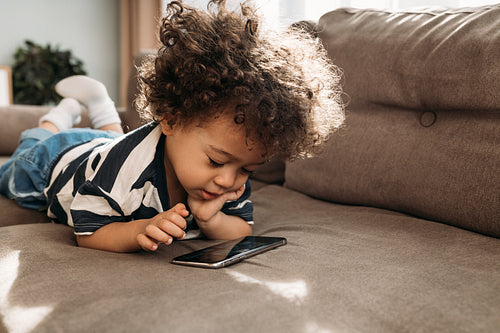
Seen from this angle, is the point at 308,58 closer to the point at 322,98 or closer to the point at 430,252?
the point at 322,98

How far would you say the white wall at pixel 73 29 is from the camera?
3918mm

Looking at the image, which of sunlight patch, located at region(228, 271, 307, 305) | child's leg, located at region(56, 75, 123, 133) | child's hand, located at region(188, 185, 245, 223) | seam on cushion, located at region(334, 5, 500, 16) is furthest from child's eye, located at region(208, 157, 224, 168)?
child's leg, located at region(56, 75, 123, 133)

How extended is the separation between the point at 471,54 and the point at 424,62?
0.38ft

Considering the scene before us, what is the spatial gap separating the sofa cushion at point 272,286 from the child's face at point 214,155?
148 millimetres

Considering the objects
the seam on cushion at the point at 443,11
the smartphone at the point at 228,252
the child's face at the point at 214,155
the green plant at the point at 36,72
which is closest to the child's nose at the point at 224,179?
the child's face at the point at 214,155

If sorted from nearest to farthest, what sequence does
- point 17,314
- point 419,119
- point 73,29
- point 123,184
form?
point 17,314, point 123,184, point 419,119, point 73,29

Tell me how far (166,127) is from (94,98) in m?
0.86

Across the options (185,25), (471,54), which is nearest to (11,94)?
(185,25)

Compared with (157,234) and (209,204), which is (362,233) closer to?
(209,204)

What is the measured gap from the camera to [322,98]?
3.06 ft

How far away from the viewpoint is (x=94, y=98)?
1677mm

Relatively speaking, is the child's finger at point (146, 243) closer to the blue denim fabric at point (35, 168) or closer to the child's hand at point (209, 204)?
the child's hand at point (209, 204)

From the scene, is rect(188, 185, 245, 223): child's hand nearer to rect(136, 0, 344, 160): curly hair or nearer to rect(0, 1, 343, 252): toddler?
rect(0, 1, 343, 252): toddler

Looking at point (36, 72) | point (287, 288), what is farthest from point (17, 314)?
point (36, 72)
